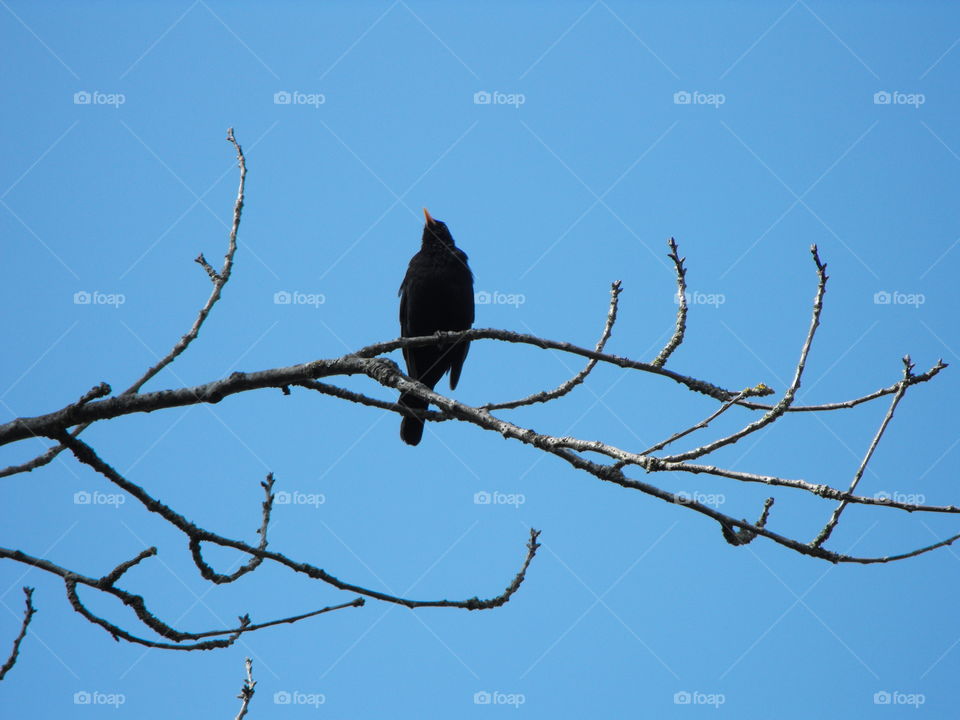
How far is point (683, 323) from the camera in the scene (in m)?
2.49

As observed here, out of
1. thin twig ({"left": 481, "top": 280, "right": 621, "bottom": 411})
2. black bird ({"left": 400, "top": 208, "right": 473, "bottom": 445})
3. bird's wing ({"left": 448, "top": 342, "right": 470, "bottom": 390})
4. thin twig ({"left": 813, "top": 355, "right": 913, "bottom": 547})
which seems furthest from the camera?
bird's wing ({"left": 448, "top": 342, "right": 470, "bottom": 390})

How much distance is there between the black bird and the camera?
6.77m

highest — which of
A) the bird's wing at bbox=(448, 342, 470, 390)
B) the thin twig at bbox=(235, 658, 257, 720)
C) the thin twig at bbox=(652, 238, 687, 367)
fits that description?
the bird's wing at bbox=(448, 342, 470, 390)

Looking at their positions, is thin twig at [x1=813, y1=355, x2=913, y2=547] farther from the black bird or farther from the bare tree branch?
the black bird

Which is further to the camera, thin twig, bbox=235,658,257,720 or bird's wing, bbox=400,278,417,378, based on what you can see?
bird's wing, bbox=400,278,417,378

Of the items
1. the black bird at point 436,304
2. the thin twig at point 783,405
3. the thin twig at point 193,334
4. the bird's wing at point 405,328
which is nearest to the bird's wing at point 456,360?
the black bird at point 436,304

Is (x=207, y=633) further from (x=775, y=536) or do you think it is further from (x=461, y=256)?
(x=461, y=256)

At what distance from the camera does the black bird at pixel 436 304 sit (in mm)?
6766

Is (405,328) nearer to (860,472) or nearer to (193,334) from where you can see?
(193,334)

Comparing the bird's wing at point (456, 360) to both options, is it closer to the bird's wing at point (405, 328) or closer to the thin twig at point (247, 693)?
the bird's wing at point (405, 328)

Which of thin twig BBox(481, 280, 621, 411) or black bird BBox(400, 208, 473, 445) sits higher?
black bird BBox(400, 208, 473, 445)

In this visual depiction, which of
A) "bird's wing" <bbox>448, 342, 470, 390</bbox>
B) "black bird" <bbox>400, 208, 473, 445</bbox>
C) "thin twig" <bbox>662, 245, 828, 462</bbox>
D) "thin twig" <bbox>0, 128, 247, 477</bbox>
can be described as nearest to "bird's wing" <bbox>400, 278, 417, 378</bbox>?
"black bird" <bbox>400, 208, 473, 445</bbox>

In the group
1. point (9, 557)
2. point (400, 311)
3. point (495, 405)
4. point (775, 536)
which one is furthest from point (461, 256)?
point (775, 536)

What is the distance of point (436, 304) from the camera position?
678 cm
